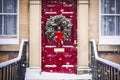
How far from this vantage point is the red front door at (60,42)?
11.8 m

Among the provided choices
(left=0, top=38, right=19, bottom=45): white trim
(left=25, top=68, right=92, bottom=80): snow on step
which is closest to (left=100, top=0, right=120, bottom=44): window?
(left=25, top=68, right=92, bottom=80): snow on step

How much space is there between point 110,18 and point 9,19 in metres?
3.59

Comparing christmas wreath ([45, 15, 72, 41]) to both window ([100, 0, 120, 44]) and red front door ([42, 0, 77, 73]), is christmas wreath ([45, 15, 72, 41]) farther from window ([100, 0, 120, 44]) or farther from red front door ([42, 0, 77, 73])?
window ([100, 0, 120, 44])

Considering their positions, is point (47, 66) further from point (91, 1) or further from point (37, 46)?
point (91, 1)

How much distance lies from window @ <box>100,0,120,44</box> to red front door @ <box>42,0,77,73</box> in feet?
3.34

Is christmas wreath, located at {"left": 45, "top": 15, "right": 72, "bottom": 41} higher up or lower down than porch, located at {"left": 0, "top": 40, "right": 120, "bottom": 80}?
higher up

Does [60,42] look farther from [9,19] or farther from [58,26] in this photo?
[9,19]

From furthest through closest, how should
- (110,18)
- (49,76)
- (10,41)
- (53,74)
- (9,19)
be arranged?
(110,18)
(9,19)
(10,41)
(53,74)
(49,76)

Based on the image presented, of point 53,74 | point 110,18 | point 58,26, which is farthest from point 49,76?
point 110,18

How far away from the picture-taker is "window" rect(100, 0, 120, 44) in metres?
12.0

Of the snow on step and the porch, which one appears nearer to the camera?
the porch

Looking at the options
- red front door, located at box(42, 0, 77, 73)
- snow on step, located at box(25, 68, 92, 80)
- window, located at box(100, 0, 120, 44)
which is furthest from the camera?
window, located at box(100, 0, 120, 44)

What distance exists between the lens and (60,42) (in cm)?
1179

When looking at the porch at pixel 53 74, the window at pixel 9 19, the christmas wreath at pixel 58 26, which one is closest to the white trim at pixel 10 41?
the window at pixel 9 19
